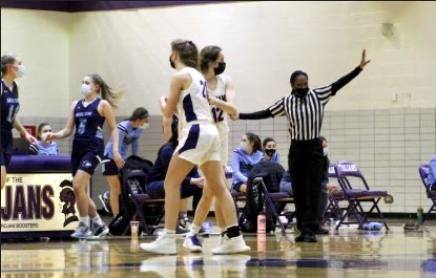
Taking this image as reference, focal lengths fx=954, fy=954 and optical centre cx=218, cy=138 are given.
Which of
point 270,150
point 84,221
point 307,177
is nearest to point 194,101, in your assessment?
point 307,177

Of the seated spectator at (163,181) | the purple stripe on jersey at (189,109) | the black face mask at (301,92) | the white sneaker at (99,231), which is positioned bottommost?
the white sneaker at (99,231)

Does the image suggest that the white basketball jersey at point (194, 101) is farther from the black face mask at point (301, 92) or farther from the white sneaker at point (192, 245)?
the black face mask at point (301, 92)

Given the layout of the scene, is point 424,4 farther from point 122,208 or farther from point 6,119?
point 6,119

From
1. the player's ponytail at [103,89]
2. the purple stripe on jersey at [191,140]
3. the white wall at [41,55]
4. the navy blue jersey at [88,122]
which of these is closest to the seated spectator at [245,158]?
the player's ponytail at [103,89]

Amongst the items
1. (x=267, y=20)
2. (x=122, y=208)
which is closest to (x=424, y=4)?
(x=267, y=20)

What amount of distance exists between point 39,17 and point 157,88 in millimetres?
2987

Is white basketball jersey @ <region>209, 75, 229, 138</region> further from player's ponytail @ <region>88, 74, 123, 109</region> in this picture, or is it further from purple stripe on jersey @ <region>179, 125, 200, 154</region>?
player's ponytail @ <region>88, 74, 123, 109</region>

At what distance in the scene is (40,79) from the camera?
1983 cm

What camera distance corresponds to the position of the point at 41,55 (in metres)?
19.9

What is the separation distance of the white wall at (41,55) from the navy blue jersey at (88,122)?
27.5 feet

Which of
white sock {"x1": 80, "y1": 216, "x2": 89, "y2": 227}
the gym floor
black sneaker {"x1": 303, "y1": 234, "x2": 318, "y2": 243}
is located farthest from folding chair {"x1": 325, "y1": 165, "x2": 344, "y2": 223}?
white sock {"x1": 80, "y1": 216, "x2": 89, "y2": 227}

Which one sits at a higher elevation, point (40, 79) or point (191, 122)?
point (40, 79)

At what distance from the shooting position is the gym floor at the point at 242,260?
21.5 ft

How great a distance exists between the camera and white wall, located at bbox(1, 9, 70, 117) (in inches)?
772
